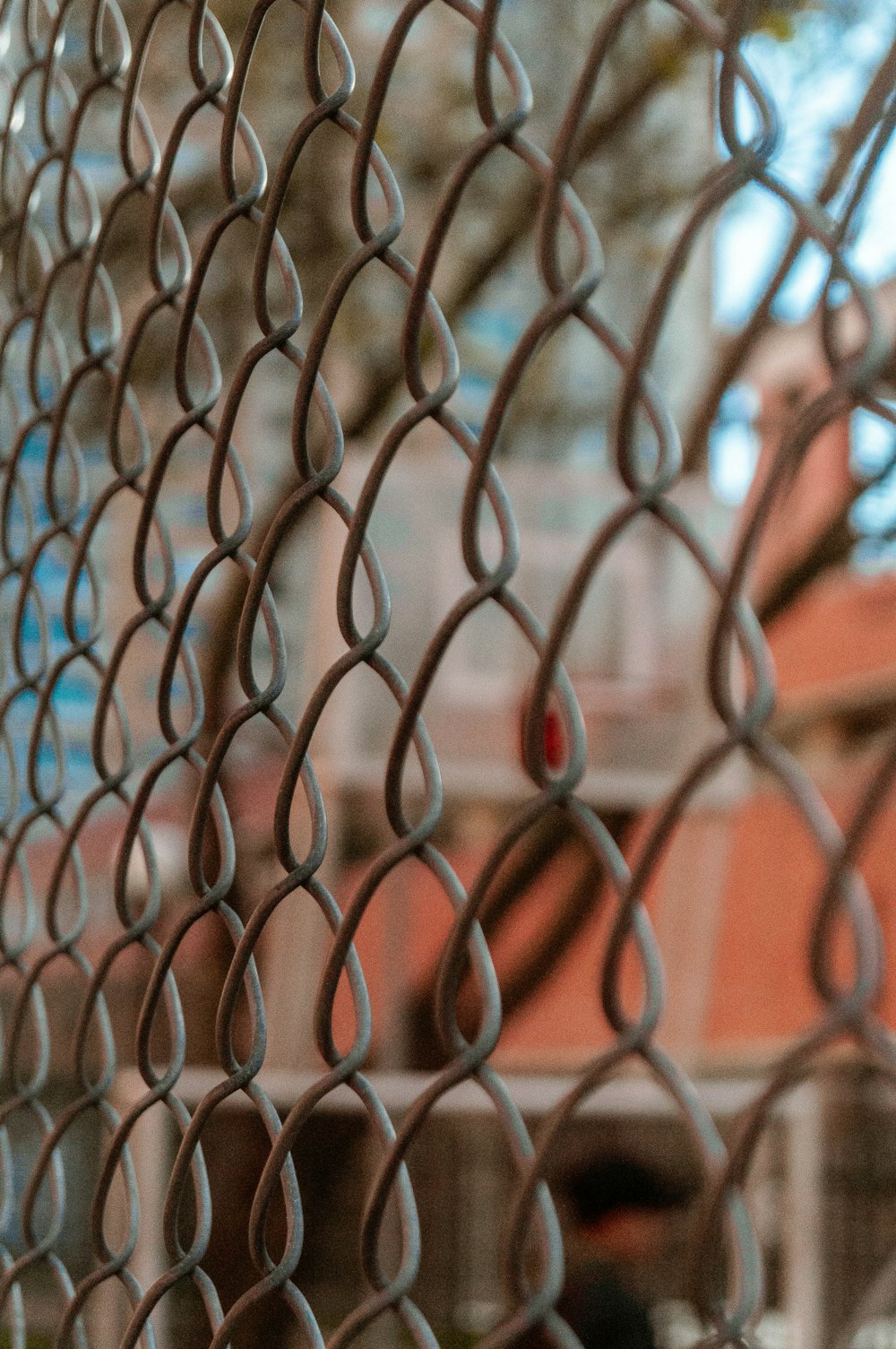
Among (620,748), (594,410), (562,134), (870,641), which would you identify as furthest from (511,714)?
(562,134)

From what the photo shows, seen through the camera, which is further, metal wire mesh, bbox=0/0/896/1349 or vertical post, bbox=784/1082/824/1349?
vertical post, bbox=784/1082/824/1349

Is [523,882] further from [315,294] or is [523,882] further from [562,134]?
[562,134]

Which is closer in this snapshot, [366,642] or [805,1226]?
[366,642]

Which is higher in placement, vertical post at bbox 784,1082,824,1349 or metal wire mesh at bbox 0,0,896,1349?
metal wire mesh at bbox 0,0,896,1349

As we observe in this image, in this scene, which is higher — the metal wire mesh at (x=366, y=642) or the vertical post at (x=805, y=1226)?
the metal wire mesh at (x=366, y=642)

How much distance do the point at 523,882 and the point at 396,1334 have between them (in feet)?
3.61

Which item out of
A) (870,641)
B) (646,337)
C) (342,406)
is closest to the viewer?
(646,337)

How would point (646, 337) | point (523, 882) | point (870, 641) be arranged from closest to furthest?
point (646, 337)
point (523, 882)
point (870, 641)

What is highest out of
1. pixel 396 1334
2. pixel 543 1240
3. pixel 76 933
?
pixel 76 933

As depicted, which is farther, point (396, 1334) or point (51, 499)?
point (396, 1334)

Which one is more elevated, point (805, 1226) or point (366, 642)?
point (366, 642)

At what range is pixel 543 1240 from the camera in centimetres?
38

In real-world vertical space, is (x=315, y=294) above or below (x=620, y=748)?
above

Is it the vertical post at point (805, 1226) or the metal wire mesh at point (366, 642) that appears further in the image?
the vertical post at point (805, 1226)
